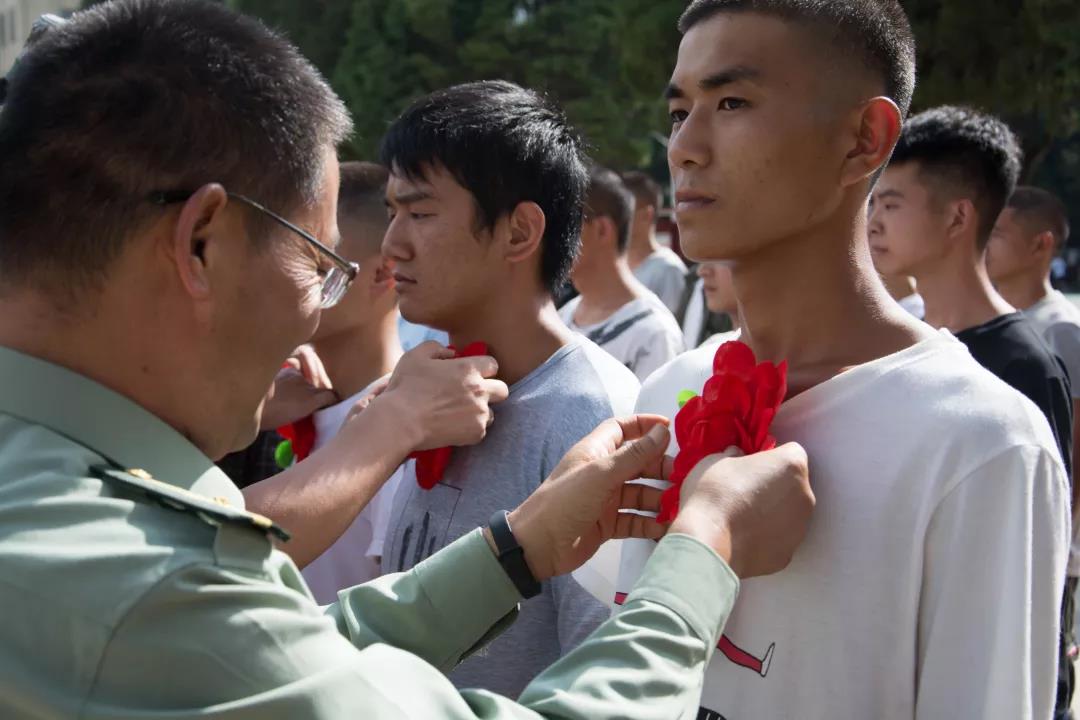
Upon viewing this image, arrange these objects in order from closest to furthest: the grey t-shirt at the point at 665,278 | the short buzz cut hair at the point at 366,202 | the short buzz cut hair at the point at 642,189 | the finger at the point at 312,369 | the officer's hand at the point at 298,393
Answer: the officer's hand at the point at 298,393, the finger at the point at 312,369, the short buzz cut hair at the point at 366,202, the grey t-shirt at the point at 665,278, the short buzz cut hair at the point at 642,189

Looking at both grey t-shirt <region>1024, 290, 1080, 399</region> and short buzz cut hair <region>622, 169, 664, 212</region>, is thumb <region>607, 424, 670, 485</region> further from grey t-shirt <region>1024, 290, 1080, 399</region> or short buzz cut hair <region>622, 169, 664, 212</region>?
short buzz cut hair <region>622, 169, 664, 212</region>

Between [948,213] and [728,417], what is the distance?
2.90 metres

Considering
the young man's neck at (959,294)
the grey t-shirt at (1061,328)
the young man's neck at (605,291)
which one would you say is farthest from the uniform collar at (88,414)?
the young man's neck at (605,291)

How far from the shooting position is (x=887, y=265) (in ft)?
15.3

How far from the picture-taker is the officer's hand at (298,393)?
3.54 m

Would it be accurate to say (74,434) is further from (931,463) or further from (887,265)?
(887,265)

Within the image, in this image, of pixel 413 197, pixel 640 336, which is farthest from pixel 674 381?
pixel 640 336

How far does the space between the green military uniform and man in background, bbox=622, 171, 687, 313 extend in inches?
290

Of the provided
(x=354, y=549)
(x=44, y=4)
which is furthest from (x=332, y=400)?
(x=44, y=4)

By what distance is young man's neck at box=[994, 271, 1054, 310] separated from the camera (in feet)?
21.2

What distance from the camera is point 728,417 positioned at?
78.9 inches

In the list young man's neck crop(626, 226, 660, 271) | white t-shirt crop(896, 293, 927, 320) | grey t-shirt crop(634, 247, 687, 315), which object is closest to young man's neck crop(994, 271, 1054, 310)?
white t-shirt crop(896, 293, 927, 320)

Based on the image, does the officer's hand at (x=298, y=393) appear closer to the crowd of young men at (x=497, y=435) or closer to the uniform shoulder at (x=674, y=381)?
the crowd of young men at (x=497, y=435)

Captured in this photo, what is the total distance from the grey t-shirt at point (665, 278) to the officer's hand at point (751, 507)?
724cm
